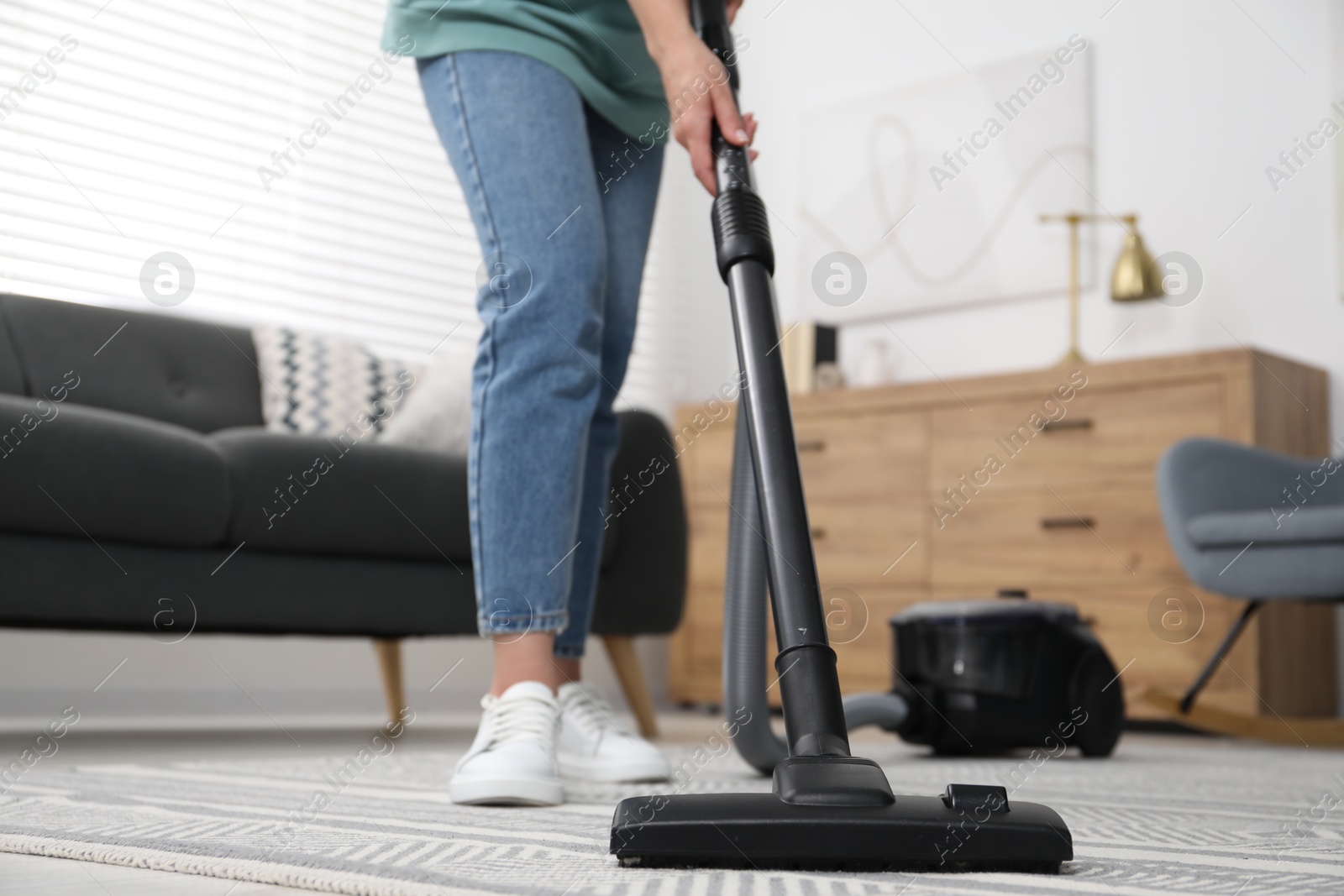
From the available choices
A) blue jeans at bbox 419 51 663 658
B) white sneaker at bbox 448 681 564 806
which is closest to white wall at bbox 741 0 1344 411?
blue jeans at bbox 419 51 663 658

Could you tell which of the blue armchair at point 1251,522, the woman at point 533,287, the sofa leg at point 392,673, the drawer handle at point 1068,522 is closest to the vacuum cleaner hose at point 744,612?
the woman at point 533,287

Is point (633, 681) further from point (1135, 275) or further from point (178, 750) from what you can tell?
point (1135, 275)

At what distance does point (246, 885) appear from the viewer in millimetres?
622

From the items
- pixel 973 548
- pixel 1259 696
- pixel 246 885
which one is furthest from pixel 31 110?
pixel 1259 696

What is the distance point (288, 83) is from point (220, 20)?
215 mm

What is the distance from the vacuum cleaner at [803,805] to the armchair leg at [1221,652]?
5.84 feet

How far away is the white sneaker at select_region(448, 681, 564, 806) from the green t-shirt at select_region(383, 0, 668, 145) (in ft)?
1.88

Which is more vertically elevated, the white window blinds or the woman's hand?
the white window blinds

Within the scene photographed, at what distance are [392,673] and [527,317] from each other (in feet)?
4.10

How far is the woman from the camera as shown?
0.98m

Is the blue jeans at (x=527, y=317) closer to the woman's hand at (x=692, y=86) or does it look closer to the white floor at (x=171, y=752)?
the woman's hand at (x=692, y=86)

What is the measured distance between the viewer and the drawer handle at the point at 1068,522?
2.81 metres

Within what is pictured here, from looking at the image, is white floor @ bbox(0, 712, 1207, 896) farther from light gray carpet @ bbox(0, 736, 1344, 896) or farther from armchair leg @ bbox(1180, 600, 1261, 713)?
armchair leg @ bbox(1180, 600, 1261, 713)

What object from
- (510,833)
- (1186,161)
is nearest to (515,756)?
(510,833)
